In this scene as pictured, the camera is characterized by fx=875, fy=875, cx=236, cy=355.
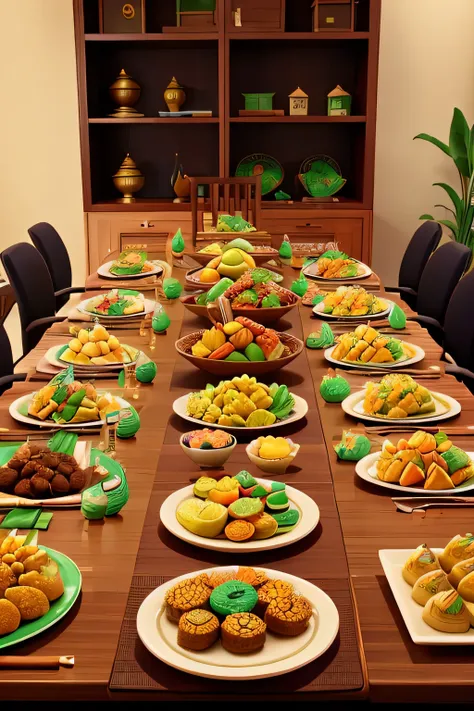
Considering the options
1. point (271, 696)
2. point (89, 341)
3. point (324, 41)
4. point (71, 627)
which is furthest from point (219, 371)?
point (324, 41)

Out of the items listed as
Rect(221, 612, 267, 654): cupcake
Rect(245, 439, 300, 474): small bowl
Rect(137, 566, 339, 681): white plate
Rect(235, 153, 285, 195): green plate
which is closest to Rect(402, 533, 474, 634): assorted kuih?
Rect(137, 566, 339, 681): white plate

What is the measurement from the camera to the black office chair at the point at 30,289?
3262mm

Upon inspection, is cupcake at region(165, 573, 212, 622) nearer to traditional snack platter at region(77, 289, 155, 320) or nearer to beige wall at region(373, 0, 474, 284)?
traditional snack platter at region(77, 289, 155, 320)

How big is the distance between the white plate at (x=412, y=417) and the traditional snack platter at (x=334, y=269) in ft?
4.57

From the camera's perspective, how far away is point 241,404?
172 centimetres

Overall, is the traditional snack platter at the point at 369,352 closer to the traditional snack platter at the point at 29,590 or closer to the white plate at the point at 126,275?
the traditional snack platter at the point at 29,590

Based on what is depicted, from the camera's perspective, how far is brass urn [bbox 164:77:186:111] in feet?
17.1

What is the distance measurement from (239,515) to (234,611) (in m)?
0.24

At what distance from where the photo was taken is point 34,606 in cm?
109

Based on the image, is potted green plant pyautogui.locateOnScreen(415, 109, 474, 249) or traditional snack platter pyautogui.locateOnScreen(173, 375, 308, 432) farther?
potted green plant pyautogui.locateOnScreen(415, 109, 474, 249)

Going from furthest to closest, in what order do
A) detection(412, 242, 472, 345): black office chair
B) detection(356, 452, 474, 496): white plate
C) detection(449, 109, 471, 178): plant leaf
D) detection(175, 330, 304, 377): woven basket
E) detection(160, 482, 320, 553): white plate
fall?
detection(449, 109, 471, 178): plant leaf
detection(412, 242, 472, 345): black office chair
detection(175, 330, 304, 377): woven basket
detection(356, 452, 474, 496): white plate
detection(160, 482, 320, 553): white plate

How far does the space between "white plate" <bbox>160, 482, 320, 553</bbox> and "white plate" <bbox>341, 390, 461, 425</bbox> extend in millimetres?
438

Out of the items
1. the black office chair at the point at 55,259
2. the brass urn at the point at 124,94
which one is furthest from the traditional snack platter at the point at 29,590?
the brass urn at the point at 124,94

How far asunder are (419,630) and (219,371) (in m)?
0.99
